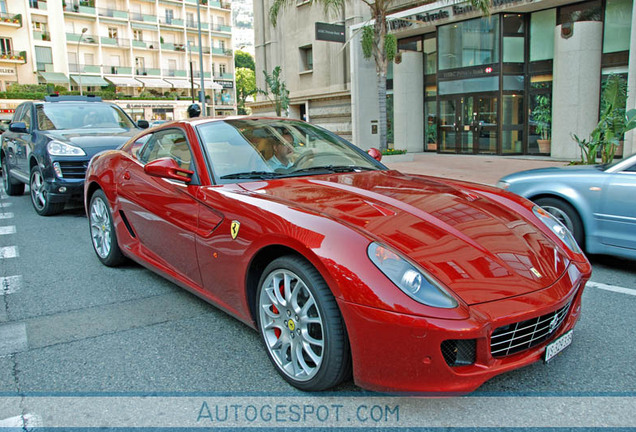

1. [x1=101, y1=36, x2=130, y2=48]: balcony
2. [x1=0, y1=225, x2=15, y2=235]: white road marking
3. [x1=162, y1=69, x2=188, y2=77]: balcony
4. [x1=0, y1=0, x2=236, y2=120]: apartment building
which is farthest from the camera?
[x1=162, y1=69, x2=188, y2=77]: balcony

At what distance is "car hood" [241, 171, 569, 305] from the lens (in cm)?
243

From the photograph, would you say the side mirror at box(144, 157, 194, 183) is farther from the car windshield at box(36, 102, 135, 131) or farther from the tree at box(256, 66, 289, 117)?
the tree at box(256, 66, 289, 117)

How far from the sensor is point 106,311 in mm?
3938

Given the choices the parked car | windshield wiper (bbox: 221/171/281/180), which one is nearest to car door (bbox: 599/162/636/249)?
the parked car

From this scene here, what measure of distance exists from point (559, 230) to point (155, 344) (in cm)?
265

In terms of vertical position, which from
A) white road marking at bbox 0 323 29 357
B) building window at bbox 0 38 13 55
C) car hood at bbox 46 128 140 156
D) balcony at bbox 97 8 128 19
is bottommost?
white road marking at bbox 0 323 29 357

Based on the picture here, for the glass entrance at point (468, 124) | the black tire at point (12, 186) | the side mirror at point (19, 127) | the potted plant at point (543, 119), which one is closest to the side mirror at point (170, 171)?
the side mirror at point (19, 127)

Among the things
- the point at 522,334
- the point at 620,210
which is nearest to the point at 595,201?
the point at 620,210

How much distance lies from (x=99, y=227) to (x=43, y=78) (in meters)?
56.3

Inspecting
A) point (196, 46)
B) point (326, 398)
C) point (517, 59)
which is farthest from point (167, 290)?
point (196, 46)

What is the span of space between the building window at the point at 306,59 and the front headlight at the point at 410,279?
2320 centimetres

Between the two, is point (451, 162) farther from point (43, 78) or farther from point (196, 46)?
point (196, 46)

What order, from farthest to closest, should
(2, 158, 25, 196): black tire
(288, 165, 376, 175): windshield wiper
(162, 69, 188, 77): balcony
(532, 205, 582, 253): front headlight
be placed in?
1. (162, 69, 188, 77): balcony
2. (2, 158, 25, 196): black tire
3. (288, 165, 376, 175): windshield wiper
4. (532, 205, 582, 253): front headlight

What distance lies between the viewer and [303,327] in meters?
2.64
